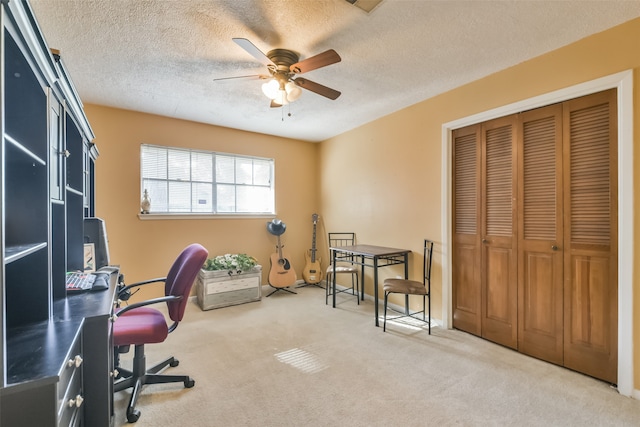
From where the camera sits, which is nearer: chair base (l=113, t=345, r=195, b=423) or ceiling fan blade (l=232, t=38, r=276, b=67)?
ceiling fan blade (l=232, t=38, r=276, b=67)

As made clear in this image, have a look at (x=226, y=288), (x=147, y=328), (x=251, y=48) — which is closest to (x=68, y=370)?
(x=147, y=328)

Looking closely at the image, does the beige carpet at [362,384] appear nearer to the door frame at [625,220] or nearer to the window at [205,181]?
the door frame at [625,220]

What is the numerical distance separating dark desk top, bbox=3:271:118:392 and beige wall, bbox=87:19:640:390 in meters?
2.45

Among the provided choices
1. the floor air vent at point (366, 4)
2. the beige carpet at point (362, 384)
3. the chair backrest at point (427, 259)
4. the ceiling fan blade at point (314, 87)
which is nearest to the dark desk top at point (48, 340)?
the beige carpet at point (362, 384)

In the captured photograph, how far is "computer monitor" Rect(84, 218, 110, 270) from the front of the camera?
2641 millimetres

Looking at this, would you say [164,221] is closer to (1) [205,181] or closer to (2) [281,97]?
(1) [205,181]

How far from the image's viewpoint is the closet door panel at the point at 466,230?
2998mm

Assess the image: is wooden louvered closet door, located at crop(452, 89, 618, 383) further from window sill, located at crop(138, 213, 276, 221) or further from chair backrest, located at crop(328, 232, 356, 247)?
window sill, located at crop(138, 213, 276, 221)

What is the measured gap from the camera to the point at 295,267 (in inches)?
204

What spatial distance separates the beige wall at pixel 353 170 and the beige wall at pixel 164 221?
0.01m

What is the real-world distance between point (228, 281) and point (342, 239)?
1.87 m

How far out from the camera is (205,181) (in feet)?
14.3

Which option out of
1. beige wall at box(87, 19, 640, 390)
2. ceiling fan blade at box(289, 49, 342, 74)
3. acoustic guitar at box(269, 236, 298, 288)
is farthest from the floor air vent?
acoustic guitar at box(269, 236, 298, 288)

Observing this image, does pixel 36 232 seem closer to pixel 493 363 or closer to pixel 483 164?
pixel 493 363
